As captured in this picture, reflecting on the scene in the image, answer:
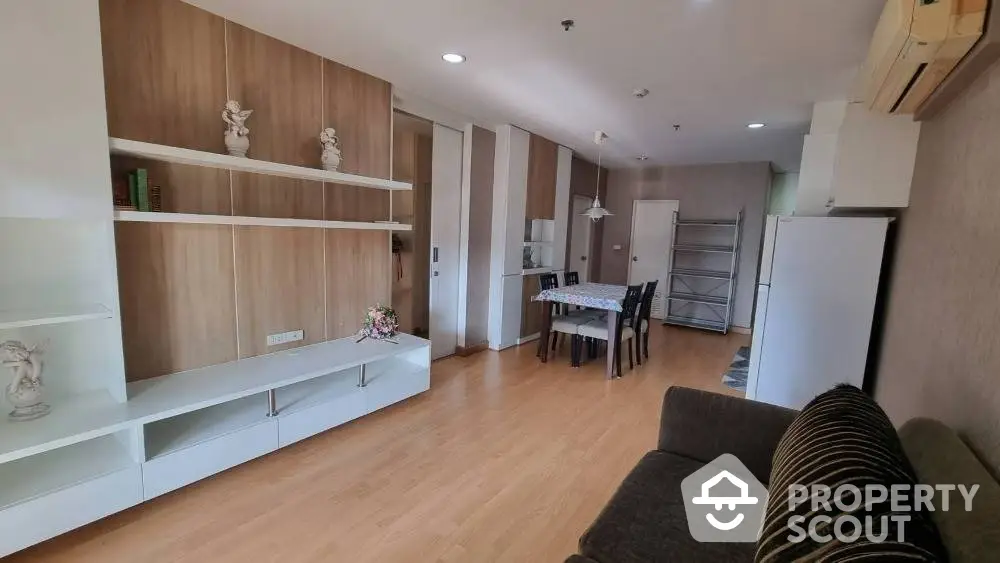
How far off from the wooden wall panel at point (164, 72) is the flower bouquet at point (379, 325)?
4.88ft

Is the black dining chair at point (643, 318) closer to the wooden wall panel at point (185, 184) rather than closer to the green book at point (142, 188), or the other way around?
the wooden wall panel at point (185, 184)

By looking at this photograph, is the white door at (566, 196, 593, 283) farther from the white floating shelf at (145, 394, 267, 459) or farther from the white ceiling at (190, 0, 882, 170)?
the white floating shelf at (145, 394, 267, 459)

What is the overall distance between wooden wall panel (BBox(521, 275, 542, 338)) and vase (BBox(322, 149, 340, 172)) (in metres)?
2.75

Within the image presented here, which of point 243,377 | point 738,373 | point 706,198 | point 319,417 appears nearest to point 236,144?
point 243,377

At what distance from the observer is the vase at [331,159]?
2.93 m

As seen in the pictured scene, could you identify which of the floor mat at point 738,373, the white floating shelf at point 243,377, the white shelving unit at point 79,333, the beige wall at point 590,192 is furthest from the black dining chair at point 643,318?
the white shelving unit at point 79,333

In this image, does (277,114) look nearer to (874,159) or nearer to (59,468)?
(59,468)

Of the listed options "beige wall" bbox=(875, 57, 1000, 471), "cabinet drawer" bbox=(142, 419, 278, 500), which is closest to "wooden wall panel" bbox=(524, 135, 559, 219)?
"beige wall" bbox=(875, 57, 1000, 471)

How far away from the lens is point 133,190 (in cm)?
216

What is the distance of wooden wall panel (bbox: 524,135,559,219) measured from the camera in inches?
199

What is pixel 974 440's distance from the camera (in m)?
1.15

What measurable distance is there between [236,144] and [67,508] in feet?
6.25

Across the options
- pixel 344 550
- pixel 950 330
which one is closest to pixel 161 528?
pixel 344 550

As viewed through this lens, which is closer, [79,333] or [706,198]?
[79,333]
